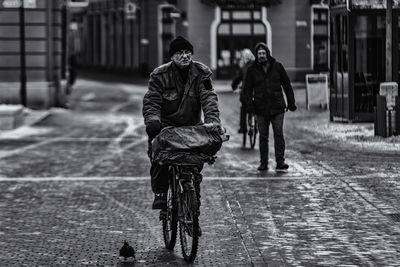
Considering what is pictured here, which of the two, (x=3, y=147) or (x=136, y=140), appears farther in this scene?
(x=136, y=140)

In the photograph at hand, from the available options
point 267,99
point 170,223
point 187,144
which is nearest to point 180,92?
point 187,144

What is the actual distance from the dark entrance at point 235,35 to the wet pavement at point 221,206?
108 feet

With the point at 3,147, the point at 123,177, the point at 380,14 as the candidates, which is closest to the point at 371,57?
the point at 380,14

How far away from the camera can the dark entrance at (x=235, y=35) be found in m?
54.2

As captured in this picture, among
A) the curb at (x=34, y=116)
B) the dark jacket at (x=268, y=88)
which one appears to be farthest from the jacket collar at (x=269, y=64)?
the curb at (x=34, y=116)

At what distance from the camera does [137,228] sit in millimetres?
10531

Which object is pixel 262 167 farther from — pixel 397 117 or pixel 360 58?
pixel 360 58

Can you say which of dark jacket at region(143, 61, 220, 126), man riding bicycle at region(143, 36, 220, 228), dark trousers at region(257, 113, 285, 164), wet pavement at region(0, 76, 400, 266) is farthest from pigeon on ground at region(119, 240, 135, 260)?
dark trousers at region(257, 113, 285, 164)

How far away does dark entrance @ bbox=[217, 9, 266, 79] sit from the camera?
54.2 meters

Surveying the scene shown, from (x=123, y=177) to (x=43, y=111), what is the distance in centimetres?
1604

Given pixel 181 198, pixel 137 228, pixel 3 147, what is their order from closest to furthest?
pixel 181 198, pixel 137 228, pixel 3 147

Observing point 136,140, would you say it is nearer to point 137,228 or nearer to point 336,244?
point 137,228

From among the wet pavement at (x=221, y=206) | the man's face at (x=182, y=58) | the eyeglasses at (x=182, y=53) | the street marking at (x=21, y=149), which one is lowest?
the wet pavement at (x=221, y=206)

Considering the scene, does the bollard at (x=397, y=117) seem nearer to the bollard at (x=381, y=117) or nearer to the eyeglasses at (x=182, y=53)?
the bollard at (x=381, y=117)
